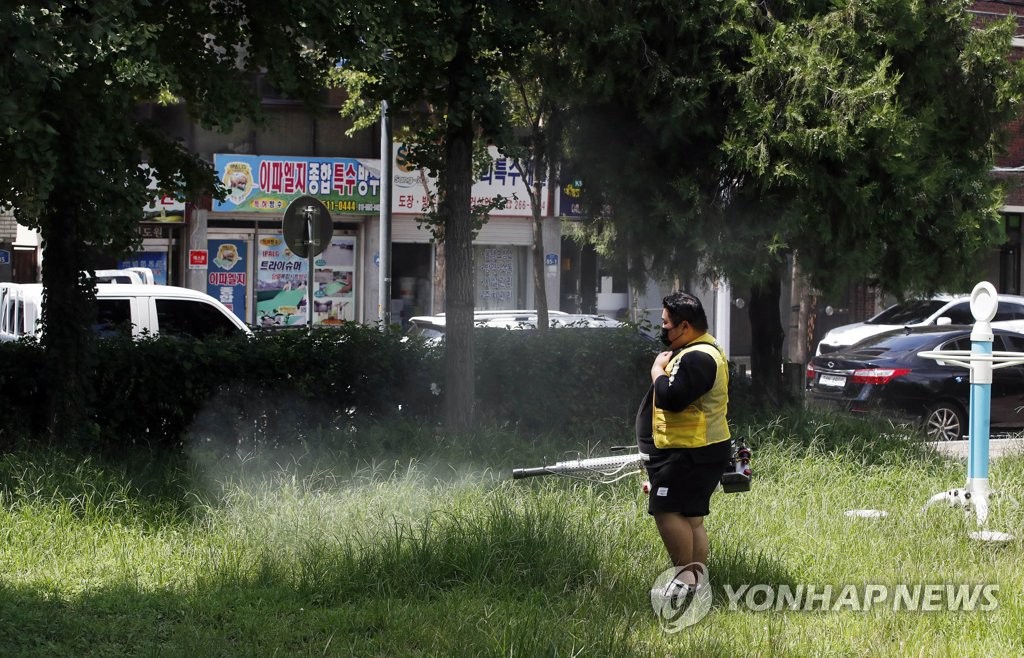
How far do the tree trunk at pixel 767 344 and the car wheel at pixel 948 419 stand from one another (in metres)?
3.25

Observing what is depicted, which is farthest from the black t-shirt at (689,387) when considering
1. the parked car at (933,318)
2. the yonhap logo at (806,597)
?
the parked car at (933,318)

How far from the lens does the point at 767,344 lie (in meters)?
12.1

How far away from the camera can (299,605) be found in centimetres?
598

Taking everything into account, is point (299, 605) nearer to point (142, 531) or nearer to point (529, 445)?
point (142, 531)

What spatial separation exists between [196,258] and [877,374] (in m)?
15.4

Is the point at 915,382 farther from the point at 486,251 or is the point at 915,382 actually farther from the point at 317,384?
the point at 486,251

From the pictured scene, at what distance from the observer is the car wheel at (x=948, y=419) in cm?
1431

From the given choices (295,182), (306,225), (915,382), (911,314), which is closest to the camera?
(306,225)

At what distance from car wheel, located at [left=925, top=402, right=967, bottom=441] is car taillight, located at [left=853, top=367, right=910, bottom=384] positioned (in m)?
0.56

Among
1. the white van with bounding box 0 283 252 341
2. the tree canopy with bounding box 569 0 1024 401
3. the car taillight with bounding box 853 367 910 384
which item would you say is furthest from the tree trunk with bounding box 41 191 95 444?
the car taillight with bounding box 853 367 910 384

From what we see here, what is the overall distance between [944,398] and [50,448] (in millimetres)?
10300

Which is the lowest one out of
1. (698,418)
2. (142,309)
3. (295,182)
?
(698,418)
